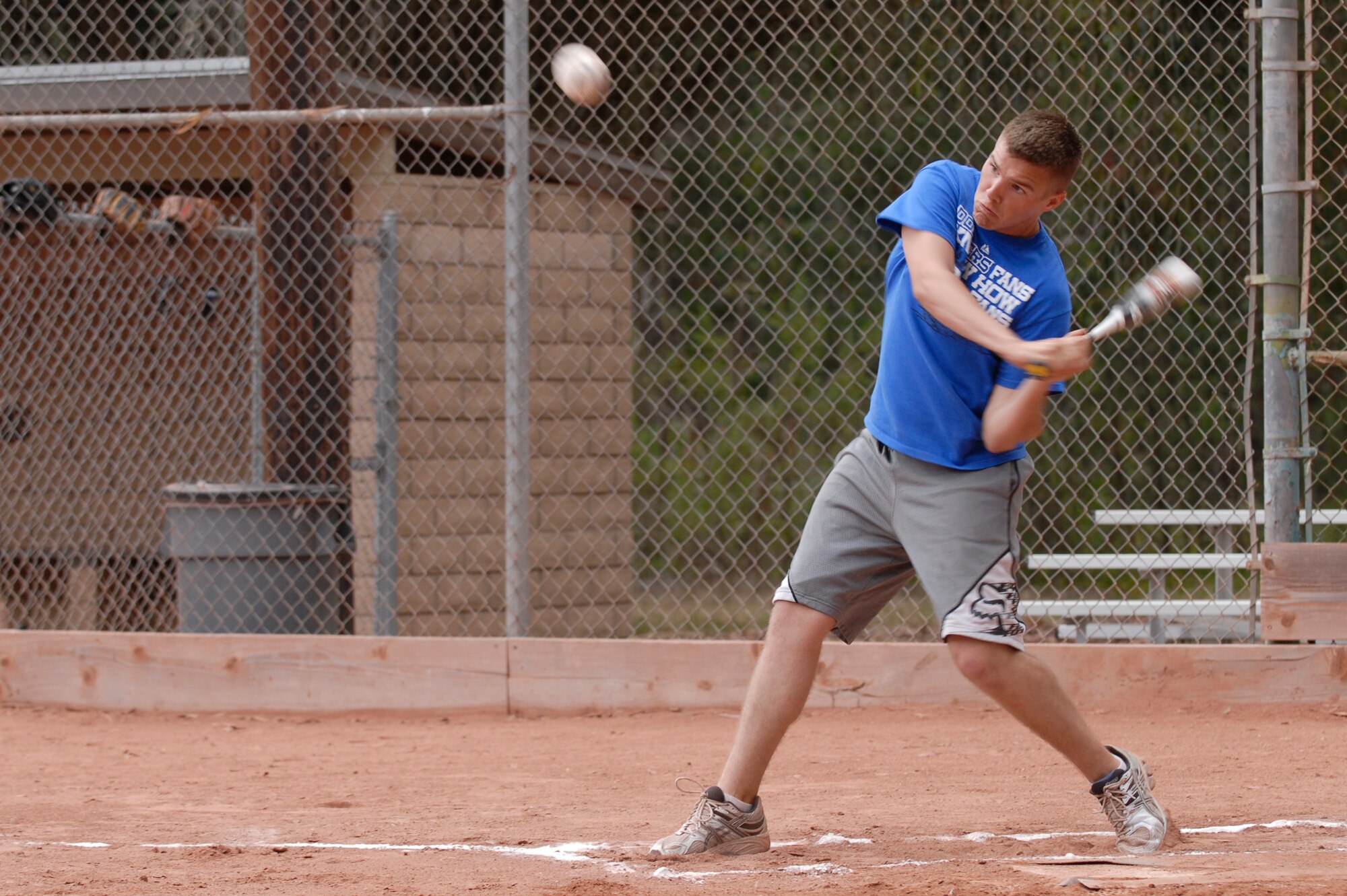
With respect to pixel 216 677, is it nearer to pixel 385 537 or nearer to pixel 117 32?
pixel 385 537

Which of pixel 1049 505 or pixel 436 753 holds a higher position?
pixel 1049 505

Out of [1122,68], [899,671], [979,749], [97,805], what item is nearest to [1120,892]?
[979,749]

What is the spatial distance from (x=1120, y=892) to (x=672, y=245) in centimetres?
→ 830

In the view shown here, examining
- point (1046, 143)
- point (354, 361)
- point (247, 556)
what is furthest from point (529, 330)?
point (1046, 143)

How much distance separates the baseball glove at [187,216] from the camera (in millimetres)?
7406

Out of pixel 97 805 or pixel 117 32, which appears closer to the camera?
pixel 97 805

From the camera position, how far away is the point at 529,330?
279 inches

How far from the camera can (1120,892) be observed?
9.73ft

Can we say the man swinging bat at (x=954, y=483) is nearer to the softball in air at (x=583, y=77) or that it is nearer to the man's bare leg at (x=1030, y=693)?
the man's bare leg at (x=1030, y=693)

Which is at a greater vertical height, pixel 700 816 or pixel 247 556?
pixel 247 556

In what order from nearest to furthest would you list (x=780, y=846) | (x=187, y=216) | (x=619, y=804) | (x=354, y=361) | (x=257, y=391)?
(x=780, y=846) → (x=619, y=804) → (x=187, y=216) → (x=257, y=391) → (x=354, y=361)

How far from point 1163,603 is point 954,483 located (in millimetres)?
3292

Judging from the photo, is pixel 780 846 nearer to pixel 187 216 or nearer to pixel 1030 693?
pixel 1030 693

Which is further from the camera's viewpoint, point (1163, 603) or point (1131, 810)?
point (1163, 603)
